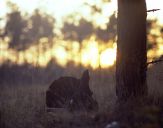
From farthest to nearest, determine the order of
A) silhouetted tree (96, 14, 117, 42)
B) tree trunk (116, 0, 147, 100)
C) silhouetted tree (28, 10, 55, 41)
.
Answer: silhouetted tree (28, 10, 55, 41) → silhouetted tree (96, 14, 117, 42) → tree trunk (116, 0, 147, 100)

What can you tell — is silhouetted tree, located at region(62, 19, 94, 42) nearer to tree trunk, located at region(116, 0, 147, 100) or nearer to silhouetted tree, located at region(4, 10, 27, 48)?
silhouetted tree, located at region(4, 10, 27, 48)

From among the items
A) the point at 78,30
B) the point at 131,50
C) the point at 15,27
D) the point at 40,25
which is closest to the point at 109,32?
the point at 78,30

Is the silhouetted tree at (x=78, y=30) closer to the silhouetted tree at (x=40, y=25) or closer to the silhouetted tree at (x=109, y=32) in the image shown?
the silhouetted tree at (x=40, y=25)

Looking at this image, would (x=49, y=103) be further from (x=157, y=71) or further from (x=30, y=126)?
(x=157, y=71)

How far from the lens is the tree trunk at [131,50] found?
11.3 metres

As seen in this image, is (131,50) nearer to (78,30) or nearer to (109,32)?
(109,32)

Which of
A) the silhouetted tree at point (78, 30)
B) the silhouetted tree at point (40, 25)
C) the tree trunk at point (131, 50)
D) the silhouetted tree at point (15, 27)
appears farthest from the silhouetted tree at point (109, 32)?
the tree trunk at point (131, 50)

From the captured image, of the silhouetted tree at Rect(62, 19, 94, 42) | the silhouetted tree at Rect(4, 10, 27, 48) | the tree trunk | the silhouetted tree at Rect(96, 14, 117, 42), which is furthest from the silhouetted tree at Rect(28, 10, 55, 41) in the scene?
the tree trunk

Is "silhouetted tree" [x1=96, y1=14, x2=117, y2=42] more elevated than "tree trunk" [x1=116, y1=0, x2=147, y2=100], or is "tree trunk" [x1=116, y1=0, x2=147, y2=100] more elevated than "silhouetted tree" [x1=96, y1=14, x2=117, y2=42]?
"silhouetted tree" [x1=96, y1=14, x2=117, y2=42]

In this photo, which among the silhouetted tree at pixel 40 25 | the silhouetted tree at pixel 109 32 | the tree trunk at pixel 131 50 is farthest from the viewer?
the silhouetted tree at pixel 40 25

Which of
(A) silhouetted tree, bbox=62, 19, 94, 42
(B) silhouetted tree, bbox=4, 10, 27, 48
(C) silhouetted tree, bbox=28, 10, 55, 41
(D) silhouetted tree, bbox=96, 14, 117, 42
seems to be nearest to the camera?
(D) silhouetted tree, bbox=96, 14, 117, 42

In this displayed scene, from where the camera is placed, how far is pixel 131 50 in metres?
11.4

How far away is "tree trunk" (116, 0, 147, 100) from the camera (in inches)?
444

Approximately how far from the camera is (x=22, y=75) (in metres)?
44.9
